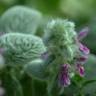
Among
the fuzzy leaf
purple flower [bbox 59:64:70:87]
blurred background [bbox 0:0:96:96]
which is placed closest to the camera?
purple flower [bbox 59:64:70:87]

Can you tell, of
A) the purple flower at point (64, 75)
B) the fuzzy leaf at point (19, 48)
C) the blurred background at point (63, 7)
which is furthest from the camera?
the blurred background at point (63, 7)

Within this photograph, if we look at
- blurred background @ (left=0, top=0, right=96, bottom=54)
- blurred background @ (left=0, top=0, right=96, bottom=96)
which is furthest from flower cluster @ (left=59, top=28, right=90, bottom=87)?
blurred background @ (left=0, top=0, right=96, bottom=54)

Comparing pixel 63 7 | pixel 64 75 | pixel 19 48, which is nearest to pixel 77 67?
pixel 64 75

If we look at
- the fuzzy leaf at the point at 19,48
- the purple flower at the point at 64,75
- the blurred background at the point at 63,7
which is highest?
the blurred background at the point at 63,7

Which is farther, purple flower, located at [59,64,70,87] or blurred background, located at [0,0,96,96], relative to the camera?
blurred background, located at [0,0,96,96]

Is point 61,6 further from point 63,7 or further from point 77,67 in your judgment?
point 77,67

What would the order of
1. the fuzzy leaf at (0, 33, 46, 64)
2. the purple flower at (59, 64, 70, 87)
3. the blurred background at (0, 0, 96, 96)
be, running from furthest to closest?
1. the blurred background at (0, 0, 96, 96)
2. the fuzzy leaf at (0, 33, 46, 64)
3. the purple flower at (59, 64, 70, 87)

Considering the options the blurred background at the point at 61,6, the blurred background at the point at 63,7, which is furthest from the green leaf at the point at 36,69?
the blurred background at the point at 61,6

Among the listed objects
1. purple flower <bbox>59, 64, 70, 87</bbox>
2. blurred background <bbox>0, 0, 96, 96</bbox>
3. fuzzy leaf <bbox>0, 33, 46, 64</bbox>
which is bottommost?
purple flower <bbox>59, 64, 70, 87</bbox>

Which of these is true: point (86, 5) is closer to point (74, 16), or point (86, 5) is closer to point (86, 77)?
point (74, 16)

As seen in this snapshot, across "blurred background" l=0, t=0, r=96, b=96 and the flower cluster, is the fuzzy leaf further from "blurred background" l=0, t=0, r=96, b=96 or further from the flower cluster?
"blurred background" l=0, t=0, r=96, b=96

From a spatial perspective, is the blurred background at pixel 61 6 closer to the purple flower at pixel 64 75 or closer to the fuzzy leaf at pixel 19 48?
the fuzzy leaf at pixel 19 48
